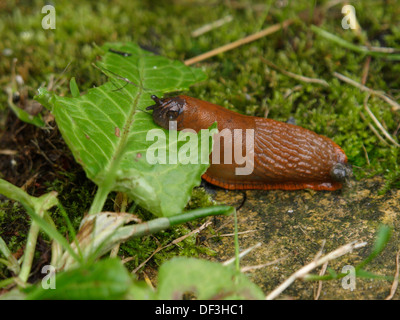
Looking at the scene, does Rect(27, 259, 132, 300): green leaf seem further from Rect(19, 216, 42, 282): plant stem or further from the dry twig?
the dry twig

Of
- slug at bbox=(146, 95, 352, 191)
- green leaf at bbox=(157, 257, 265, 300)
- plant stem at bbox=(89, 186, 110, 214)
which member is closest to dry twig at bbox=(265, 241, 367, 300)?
green leaf at bbox=(157, 257, 265, 300)

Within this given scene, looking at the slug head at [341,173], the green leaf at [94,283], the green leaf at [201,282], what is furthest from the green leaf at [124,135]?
the slug head at [341,173]

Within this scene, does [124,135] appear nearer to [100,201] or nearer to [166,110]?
[166,110]

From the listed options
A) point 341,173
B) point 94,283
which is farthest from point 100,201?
point 341,173

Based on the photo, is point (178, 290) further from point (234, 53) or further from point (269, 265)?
point (234, 53)
